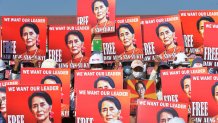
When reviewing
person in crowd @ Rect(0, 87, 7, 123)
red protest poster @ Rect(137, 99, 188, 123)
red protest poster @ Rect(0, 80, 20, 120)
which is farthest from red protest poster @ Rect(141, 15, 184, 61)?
person in crowd @ Rect(0, 87, 7, 123)

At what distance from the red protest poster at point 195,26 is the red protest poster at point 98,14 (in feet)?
4.47

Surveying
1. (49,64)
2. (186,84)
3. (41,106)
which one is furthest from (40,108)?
(186,84)

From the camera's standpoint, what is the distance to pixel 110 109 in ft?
28.0

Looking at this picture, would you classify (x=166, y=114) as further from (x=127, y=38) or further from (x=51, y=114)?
(x=127, y=38)

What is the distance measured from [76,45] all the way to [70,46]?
0.37ft

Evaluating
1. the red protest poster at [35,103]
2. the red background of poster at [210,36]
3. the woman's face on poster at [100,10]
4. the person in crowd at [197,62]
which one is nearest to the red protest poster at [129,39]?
the woman's face on poster at [100,10]

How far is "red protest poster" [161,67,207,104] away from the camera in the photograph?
9.23 m

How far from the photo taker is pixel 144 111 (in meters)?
8.49

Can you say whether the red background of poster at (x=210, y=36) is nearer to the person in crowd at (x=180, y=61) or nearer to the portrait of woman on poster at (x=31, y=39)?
the person in crowd at (x=180, y=61)

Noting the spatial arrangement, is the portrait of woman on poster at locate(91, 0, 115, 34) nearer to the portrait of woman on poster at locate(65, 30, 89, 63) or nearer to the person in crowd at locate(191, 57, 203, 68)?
the portrait of woman on poster at locate(65, 30, 89, 63)

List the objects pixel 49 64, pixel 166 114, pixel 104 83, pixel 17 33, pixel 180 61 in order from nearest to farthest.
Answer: pixel 166 114, pixel 104 83, pixel 49 64, pixel 180 61, pixel 17 33

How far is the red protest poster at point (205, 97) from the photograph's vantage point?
886 cm

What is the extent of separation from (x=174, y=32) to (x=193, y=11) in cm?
58

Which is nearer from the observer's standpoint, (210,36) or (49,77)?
(49,77)
